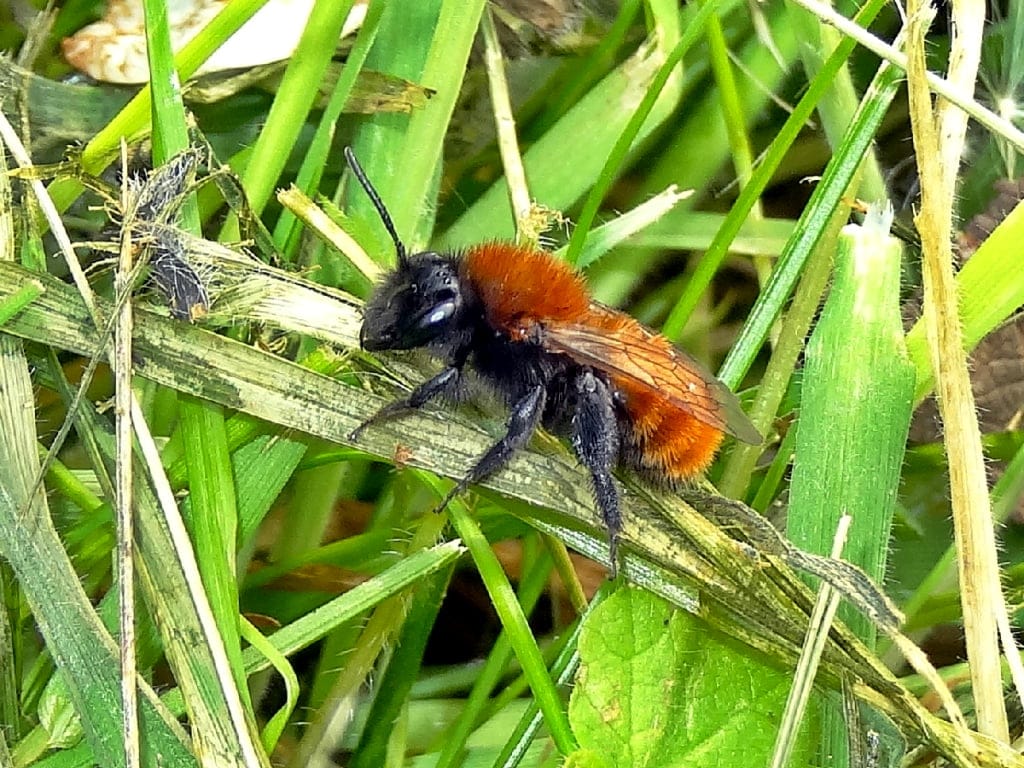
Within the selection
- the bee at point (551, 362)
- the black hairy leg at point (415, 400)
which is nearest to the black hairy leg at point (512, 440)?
the bee at point (551, 362)

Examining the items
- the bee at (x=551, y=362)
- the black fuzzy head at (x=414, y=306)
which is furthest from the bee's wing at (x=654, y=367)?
the black fuzzy head at (x=414, y=306)

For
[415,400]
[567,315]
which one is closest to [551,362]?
[567,315]

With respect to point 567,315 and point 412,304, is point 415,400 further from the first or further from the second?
point 567,315

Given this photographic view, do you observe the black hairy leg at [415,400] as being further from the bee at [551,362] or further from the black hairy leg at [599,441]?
the black hairy leg at [599,441]

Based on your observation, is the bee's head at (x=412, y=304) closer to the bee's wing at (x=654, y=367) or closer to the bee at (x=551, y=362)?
the bee at (x=551, y=362)

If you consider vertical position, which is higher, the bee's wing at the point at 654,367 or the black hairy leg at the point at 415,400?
the bee's wing at the point at 654,367

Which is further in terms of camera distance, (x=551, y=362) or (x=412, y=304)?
(x=551, y=362)

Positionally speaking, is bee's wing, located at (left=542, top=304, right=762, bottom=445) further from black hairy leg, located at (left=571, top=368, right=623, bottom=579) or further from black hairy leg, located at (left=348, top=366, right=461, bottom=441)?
black hairy leg, located at (left=348, top=366, right=461, bottom=441)

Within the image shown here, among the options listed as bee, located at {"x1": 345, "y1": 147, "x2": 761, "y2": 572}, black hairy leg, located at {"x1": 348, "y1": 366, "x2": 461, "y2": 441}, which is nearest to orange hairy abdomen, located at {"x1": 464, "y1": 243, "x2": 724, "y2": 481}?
bee, located at {"x1": 345, "y1": 147, "x2": 761, "y2": 572}
